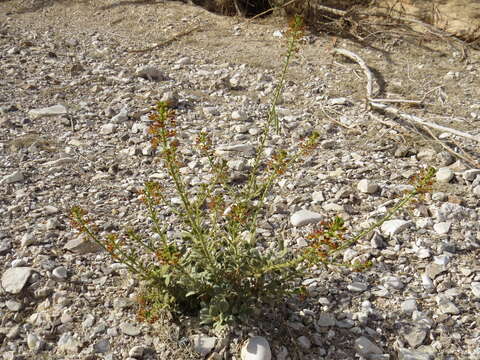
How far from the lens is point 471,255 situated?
105 inches

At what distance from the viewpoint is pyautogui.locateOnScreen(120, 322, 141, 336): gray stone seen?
2.23 meters

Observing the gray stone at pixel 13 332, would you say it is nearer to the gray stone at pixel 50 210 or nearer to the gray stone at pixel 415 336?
the gray stone at pixel 50 210

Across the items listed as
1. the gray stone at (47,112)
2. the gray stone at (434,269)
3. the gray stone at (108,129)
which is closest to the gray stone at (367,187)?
the gray stone at (434,269)

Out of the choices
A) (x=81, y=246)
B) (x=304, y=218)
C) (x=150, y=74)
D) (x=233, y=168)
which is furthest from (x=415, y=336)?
(x=150, y=74)

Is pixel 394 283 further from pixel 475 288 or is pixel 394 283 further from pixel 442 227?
pixel 442 227

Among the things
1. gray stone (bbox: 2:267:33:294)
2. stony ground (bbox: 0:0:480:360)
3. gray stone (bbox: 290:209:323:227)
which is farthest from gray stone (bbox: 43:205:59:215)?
gray stone (bbox: 290:209:323:227)

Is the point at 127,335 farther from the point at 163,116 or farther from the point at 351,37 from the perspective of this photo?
the point at 351,37

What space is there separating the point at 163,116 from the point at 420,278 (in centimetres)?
168

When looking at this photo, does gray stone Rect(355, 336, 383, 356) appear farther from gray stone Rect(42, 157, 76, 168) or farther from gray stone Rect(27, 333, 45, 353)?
gray stone Rect(42, 157, 76, 168)

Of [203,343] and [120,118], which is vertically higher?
[203,343]

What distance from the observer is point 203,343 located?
7.04 feet

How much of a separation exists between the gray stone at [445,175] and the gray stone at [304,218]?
963 millimetres

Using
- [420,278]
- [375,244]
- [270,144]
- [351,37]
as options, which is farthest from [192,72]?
[420,278]

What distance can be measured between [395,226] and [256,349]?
4.04 feet
